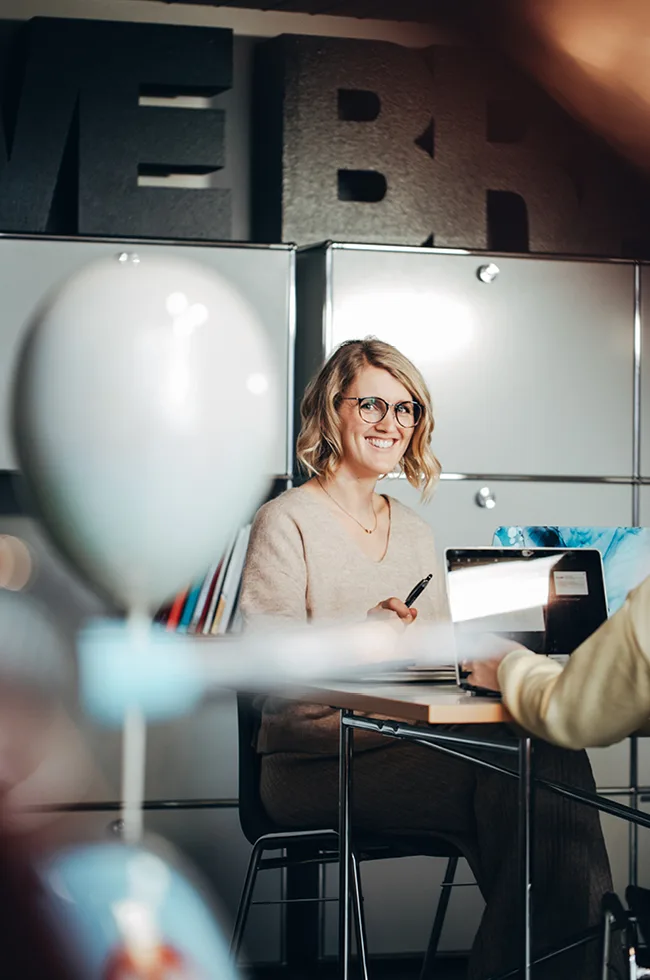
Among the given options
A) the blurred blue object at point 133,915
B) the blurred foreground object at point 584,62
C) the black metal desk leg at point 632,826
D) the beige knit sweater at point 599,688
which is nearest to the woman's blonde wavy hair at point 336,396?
the blurred blue object at point 133,915

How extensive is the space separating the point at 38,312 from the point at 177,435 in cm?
27

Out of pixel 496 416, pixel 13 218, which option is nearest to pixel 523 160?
pixel 496 416

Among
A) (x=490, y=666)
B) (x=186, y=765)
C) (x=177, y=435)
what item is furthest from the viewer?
(x=186, y=765)

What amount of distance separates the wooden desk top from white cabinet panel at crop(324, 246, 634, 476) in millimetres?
1274

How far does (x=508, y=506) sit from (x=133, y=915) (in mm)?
1261

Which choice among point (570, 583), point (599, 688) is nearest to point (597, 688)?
point (599, 688)

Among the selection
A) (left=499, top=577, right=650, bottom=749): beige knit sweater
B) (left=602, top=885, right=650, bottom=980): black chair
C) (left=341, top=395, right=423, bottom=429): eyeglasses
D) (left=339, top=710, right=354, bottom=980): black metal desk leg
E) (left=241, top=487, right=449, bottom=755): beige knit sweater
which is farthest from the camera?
(left=341, top=395, right=423, bottom=429): eyeglasses

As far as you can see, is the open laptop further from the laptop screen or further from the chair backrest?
the chair backrest

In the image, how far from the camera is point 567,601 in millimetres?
1647

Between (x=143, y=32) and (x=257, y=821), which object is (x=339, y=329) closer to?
(x=143, y=32)

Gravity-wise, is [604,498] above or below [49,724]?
above

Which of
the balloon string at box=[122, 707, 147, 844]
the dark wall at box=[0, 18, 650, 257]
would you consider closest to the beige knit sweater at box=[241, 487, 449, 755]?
the balloon string at box=[122, 707, 147, 844]

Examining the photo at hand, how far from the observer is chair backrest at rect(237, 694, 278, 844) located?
2.15 meters

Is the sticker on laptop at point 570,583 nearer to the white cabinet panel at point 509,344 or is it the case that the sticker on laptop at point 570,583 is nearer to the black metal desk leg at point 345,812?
the black metal desk leg at point 345,812
